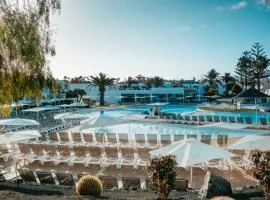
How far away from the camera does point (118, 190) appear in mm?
9578

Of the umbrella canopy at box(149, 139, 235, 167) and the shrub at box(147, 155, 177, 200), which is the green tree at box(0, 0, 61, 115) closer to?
the umbrella canopy at box(149, 139, 235, 167)

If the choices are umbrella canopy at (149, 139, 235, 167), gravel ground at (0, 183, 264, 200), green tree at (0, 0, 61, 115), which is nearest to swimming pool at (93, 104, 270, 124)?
umbrella canopy at (149, 139, 235, 167)

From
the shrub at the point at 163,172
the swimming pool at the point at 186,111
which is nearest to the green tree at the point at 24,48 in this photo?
the shrub at the point at 163,172

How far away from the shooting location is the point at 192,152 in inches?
382

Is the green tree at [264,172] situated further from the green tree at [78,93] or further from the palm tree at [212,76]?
the palm tree at [212,76]

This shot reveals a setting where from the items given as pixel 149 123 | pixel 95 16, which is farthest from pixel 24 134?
pixel 149 123

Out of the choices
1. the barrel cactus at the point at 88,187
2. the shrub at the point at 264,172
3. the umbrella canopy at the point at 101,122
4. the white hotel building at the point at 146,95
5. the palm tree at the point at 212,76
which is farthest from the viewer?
the palm tree at the point at 212,76

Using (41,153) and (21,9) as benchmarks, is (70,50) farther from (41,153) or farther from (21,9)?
(41,153)

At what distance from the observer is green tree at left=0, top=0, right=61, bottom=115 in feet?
27.6

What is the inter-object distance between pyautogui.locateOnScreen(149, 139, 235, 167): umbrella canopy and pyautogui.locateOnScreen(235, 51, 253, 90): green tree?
203 ft

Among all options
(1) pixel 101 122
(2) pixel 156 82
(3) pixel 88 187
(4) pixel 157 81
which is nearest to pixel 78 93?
(2) pixel 156 82

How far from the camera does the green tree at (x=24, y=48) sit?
841cm

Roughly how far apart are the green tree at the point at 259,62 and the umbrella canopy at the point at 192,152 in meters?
56.9

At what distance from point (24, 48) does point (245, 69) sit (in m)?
66.7
